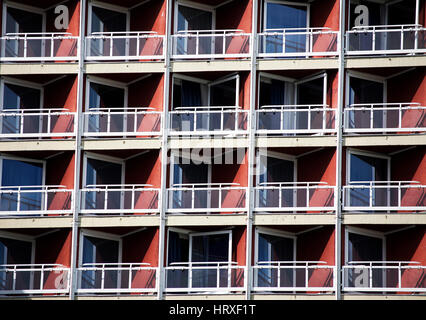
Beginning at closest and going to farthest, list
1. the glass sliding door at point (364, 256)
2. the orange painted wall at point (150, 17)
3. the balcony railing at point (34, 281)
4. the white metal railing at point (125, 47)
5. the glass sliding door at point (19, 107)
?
the glass sliding door at point (364, 256)
the balcony railing at point (34, 281)
the glass sliding door at point (19, 107)
the white metal railing at point (125, 47)
the orange painted wall at point (150, 17)

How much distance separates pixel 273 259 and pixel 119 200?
21.9 ft

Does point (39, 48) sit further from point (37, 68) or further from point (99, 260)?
point (99, 260)

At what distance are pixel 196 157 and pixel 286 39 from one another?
6110 mm

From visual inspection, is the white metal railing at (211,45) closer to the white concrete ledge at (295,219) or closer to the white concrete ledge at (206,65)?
the white concrete ledge at (206,65)

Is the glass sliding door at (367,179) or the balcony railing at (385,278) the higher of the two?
the glass sliding door at (367,179)

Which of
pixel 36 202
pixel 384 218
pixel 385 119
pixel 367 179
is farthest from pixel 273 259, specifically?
pixel 36 202

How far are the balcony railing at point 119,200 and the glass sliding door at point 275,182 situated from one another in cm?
428

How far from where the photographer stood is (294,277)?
63.4 m

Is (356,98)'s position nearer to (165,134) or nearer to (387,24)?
(387,24)

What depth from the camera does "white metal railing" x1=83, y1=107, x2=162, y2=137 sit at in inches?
2579

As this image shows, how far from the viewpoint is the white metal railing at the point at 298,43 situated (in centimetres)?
6544

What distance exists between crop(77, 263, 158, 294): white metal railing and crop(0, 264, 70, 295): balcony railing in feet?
2.21

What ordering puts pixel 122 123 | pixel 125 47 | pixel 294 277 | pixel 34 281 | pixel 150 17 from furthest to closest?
1. pixel 150 17
2. pixel 125 47
3. pixel 122 123
4. pixel 34 281
5. pixel 294 277

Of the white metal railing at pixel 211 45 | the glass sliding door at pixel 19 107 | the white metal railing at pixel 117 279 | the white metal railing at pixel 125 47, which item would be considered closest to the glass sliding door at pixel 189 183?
the white metal railing at pixel 117 279
